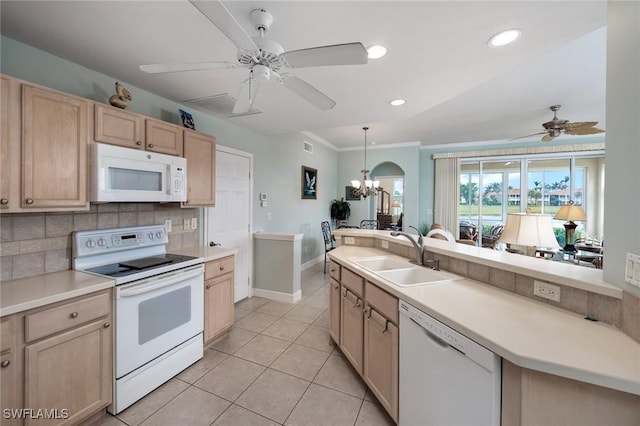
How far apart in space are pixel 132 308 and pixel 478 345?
2090mm

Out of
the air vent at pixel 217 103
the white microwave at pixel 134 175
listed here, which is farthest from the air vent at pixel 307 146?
the white microwave at pixel 134 175

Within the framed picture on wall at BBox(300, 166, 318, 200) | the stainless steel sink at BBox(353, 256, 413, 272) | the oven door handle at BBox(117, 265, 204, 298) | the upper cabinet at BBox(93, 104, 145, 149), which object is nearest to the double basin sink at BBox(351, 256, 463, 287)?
the stainless steel sink at BBox(353, 256, 413, 272)

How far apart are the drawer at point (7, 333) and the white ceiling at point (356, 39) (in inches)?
67.1

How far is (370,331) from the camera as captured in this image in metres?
1.84

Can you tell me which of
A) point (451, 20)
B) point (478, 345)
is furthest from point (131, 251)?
point (451, 20)

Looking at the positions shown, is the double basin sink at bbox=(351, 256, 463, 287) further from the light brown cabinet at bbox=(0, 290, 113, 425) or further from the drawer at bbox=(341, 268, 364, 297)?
the light brown cabinet at bbox=(0, 290, 113, 425)

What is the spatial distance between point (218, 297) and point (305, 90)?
81.7 inches

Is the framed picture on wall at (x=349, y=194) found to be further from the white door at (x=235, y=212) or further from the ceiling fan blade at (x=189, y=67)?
the ceiling fan blade at (x=189, y=67)

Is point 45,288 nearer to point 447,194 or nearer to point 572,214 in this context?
point 572,214

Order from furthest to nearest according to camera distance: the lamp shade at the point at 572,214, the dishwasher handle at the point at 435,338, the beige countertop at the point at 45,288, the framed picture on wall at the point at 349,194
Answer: the framed picture on wall at the point at 349,194, the lamp shade at the point at 572,214, the beige countertop at the point at 45,288, the dishwasher handle at the point at 435,338

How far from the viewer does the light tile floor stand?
5.63 ft

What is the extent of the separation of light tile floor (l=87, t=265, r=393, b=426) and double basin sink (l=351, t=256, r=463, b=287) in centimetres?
90

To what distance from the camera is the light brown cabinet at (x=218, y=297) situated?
2.43 meters

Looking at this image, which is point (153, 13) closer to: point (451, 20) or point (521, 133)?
point (451, 20)
